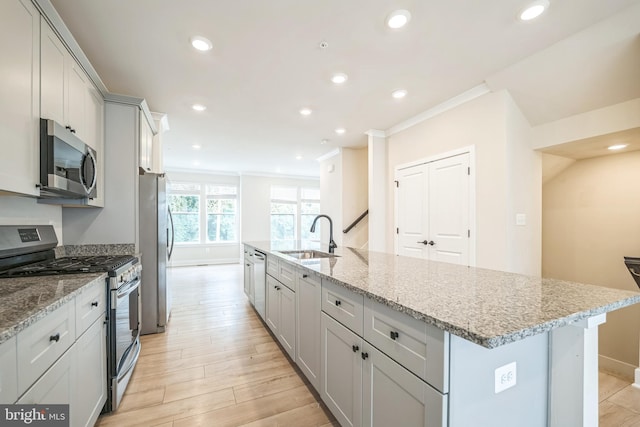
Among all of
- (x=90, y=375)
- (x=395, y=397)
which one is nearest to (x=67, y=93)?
(x=90, y=375)

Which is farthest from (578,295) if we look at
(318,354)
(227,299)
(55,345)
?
(227,299)

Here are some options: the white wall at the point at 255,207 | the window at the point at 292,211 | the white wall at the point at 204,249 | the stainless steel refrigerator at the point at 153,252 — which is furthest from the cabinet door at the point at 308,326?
the white wall at the point at 204,249

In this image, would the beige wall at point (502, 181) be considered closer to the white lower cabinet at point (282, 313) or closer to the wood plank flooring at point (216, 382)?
the white lower cabinet at point (282, 313)

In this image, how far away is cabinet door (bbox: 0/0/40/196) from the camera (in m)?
1.30

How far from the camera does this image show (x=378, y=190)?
4.40 metres

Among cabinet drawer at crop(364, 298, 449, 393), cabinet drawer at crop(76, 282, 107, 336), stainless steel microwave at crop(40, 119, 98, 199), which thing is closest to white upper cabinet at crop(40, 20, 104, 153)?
stainless steel microwave at crop(40, 119, 98, 199)

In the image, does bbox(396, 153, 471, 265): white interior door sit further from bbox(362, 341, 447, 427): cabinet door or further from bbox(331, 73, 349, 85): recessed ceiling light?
bbox(362, 341, 447, 427): cabinet door

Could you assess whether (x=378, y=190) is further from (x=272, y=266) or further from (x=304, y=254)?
(x=272, y=266)

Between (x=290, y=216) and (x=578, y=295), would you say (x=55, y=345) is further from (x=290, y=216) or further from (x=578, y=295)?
(x=290, y=216)

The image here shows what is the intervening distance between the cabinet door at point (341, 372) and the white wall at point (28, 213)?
2160 millimetres

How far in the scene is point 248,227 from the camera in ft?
25.8

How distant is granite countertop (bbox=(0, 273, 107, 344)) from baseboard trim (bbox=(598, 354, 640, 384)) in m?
3.96

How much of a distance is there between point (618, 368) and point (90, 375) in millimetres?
4151

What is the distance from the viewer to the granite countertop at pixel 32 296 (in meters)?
0.89
